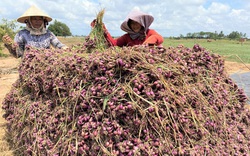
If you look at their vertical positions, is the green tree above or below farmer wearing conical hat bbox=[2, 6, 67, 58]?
above

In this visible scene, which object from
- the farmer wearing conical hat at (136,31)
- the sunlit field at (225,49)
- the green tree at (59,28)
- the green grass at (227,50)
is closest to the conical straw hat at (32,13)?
the sunlit field at (225,49)

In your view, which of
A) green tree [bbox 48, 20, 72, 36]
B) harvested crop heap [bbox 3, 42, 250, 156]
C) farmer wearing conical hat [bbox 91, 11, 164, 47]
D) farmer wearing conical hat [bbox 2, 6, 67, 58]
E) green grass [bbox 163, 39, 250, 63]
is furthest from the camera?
green tree [bbox 48, 20, 72, 36]

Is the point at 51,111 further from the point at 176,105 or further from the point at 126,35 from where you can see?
the point at 126,35

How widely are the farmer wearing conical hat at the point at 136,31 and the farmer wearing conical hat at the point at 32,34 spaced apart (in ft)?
4.03

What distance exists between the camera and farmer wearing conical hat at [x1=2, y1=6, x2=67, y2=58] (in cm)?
448

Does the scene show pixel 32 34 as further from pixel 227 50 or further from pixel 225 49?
pixel 225 49

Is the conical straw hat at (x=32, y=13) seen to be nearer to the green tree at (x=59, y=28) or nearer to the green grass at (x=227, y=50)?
the green grass at (x=227, y=50)

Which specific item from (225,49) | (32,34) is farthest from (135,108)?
(225,49)

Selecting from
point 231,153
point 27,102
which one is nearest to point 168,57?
point 231,153

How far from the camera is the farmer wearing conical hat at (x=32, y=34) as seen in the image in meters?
4.48

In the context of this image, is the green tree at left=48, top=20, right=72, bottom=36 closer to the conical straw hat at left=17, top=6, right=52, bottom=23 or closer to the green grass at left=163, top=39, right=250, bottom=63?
the green grass at left=163, top=39, right=250, bottom=63

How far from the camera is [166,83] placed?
7.23 feet

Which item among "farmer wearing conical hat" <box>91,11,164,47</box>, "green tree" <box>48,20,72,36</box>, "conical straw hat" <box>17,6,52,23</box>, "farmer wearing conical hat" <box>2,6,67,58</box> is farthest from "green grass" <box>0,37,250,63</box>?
"green tree" <box>48,20,72,36</box>

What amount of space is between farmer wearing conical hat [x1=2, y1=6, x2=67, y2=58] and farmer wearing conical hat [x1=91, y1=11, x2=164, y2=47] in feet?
4.03
